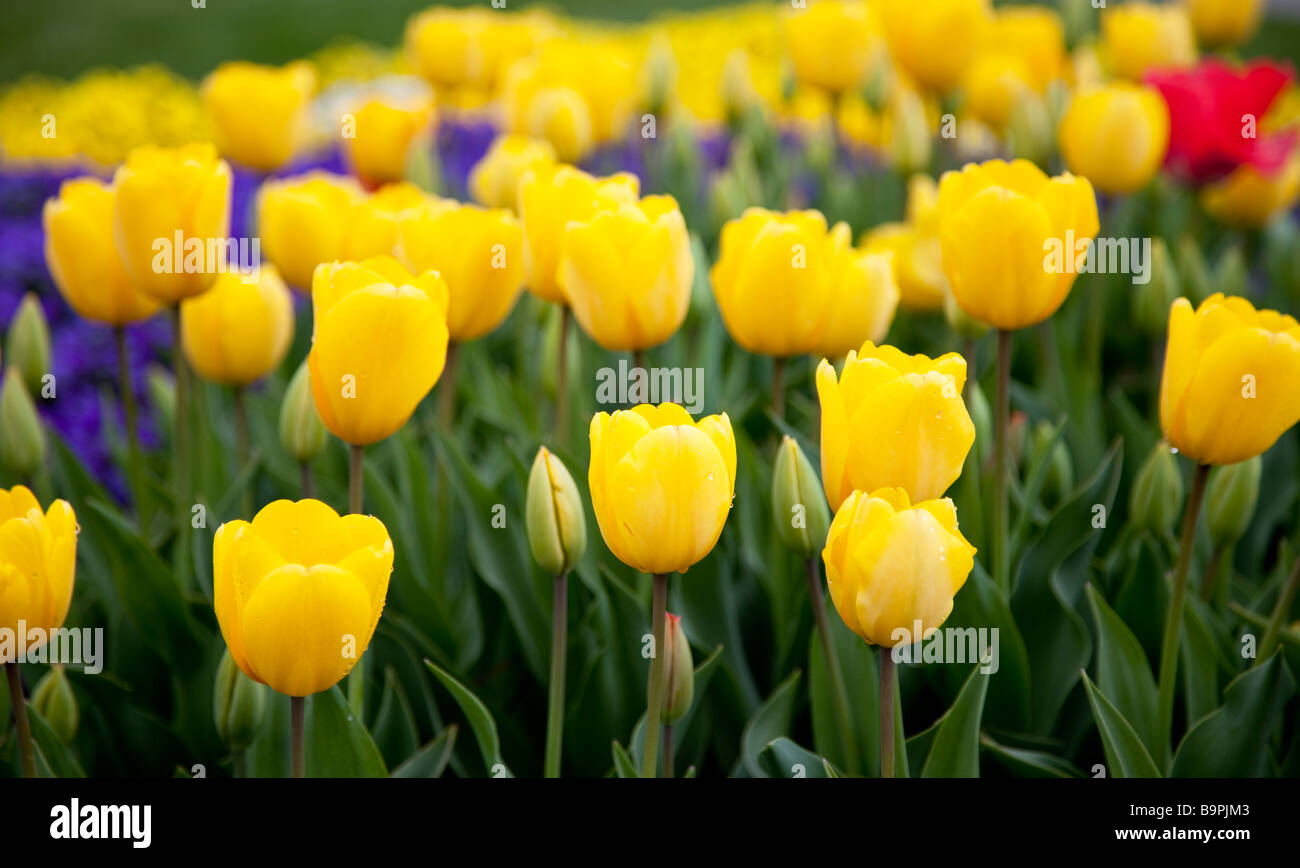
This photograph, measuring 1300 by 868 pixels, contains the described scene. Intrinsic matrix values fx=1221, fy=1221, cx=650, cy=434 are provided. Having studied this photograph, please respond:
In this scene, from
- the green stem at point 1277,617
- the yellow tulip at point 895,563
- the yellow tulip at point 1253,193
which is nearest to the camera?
the yellow tulip at point 895,563

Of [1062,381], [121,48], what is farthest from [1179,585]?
[121,48]

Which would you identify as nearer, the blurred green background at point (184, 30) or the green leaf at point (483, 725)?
the green leaf at point (483, 725)

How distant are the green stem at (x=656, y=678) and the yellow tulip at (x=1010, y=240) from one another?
0.47 m

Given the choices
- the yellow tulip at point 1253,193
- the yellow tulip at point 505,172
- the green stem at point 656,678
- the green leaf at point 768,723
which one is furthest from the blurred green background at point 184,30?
the green stem at point 656,678

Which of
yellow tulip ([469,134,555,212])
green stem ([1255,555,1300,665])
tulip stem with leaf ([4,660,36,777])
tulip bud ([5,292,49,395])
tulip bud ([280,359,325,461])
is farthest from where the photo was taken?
yellow tulip ([469,134,555,212])

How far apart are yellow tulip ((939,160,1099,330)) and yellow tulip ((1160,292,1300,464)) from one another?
0.48 ft

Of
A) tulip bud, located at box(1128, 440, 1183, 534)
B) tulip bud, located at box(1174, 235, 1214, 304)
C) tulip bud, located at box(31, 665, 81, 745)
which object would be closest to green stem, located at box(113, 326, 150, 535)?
tulip bud, located at box(31, 665, 81, 745)

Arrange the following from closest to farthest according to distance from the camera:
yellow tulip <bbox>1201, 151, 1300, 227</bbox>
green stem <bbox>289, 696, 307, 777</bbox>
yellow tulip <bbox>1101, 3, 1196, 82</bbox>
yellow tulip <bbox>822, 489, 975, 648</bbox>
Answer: yellow tulip <bbox>822, 489, 975, 648</bbox>
green stem <bbox>289, 696, 307, 777</bbox>
yellow tulip <bbox>1201, 151, 1300, 227</bbox>
yellow tulip <bbox>1101, 3, 1196, 82</bbox>

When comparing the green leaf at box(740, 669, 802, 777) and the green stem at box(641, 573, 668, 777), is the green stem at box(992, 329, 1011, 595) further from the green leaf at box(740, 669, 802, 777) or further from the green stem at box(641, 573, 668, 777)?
the green stem at box(641, 573, 668, 777)

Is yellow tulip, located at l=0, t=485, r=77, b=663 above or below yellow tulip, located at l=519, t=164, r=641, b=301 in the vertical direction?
below

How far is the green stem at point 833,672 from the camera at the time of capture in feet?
3.94

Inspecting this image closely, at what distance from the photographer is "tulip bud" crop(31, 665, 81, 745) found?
131 cm

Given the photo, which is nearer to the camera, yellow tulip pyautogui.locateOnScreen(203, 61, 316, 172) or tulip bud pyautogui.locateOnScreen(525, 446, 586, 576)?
tulip bud pyautogui.locateOnScreen(525, 446, 586, 576)

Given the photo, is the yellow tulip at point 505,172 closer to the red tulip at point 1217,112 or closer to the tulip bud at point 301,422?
the tulip bud at point 301,422
